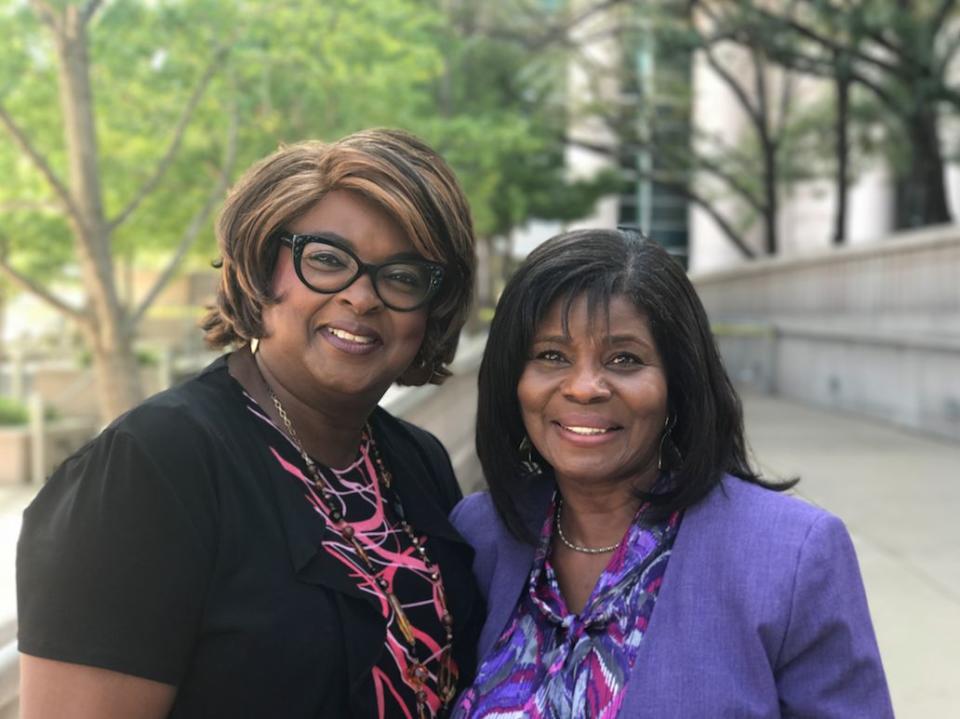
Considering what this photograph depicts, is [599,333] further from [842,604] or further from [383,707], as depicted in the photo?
[383,707]

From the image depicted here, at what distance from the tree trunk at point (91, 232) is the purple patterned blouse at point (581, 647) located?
7.60 meters

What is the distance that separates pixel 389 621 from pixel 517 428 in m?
0.57

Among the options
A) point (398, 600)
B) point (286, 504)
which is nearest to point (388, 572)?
point (398, 600)

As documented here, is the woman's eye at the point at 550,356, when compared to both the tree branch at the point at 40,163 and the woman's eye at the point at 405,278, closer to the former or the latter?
the woman's eye at the point at 405,278

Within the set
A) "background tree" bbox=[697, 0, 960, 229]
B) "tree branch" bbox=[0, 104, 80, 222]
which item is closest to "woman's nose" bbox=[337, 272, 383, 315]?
"tree branch" bbox=[0, 104, 80, 222]

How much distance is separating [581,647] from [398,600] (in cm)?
40

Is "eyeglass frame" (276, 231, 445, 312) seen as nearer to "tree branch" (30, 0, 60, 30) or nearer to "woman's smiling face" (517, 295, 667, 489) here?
"woman's smiling face" (517, 295, 667, 489)

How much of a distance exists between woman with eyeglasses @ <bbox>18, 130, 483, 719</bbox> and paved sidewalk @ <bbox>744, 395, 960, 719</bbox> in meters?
0.90

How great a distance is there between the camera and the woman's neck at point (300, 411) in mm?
2230

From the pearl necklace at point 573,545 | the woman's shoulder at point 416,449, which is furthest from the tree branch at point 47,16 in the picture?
the pearl necklace at point 573,545

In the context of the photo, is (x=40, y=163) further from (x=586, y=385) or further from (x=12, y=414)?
(x=12, y=414)

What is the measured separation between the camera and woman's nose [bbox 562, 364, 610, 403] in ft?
6.98

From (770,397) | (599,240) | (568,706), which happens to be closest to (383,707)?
(568,706)

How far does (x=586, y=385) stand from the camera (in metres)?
2.13
